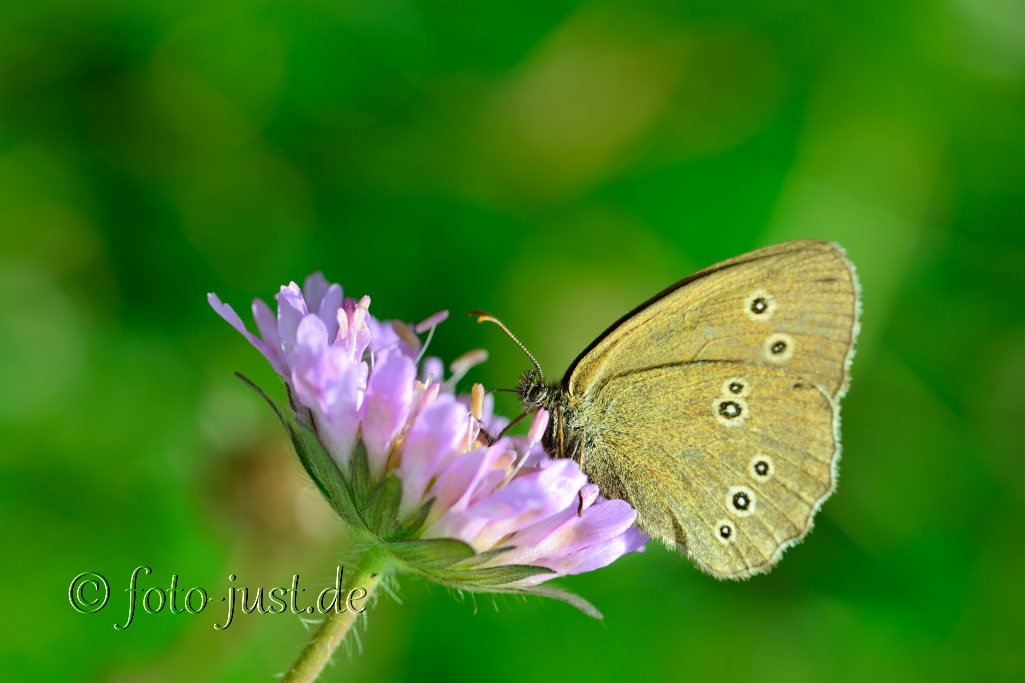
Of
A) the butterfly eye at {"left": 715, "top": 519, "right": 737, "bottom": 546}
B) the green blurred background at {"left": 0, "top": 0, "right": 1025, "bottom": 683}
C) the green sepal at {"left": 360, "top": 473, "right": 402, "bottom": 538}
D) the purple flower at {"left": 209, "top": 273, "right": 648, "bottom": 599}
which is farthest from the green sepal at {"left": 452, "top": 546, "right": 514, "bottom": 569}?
the green blurred background at {"left": 0, "top": 0, "right": 1025, "bottom": 683}

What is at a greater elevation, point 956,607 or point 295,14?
point 295,14

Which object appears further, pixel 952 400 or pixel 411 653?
pixel 952 400

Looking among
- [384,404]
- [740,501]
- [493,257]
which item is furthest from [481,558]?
[493,257]

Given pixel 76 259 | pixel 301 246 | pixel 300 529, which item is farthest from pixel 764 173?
pixel 76 259

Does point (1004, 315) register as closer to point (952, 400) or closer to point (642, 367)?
point (952, 400)

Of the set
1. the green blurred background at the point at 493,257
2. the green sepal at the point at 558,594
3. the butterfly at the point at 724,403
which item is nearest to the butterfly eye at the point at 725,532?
the butterfly at the point at 724,403

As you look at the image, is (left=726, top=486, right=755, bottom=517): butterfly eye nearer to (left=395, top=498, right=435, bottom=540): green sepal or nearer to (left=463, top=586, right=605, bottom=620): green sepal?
(left=463, top=586, right=605, bottom=620): green sepal

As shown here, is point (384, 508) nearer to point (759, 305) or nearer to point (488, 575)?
point (488, 575)
